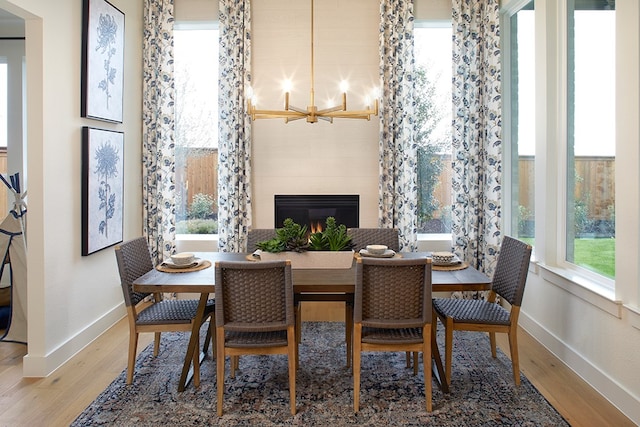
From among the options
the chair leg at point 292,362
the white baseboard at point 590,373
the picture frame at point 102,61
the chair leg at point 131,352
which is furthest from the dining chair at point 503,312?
the picture frame at point 102,61

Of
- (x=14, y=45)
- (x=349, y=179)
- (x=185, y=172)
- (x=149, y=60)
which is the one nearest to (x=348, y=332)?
(x=349, y=179)

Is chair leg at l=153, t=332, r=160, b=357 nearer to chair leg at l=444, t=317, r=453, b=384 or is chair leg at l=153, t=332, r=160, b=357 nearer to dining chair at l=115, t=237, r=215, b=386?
dining chair at l=115, t=237, r=215, b=386

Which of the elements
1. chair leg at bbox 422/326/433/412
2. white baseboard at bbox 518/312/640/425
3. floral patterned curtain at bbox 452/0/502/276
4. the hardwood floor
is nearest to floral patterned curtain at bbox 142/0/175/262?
the hardwood floor

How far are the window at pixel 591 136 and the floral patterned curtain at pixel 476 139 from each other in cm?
102

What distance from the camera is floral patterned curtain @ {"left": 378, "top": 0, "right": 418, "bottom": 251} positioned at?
4559mm

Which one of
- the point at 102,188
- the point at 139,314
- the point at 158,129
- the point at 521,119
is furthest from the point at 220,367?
the point at 521,119

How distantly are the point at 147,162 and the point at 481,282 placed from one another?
347 cm

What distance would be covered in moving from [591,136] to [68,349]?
396cm

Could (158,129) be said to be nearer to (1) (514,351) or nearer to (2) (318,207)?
(2) (318,207)

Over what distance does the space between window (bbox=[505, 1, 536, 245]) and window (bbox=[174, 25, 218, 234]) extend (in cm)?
302

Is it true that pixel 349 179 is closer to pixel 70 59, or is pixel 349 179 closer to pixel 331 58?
pixel 331 58

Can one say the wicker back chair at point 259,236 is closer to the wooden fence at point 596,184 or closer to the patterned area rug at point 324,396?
the patterned area rug at point 324,396

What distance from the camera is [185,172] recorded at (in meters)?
4.93

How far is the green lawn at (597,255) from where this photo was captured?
2.93m
